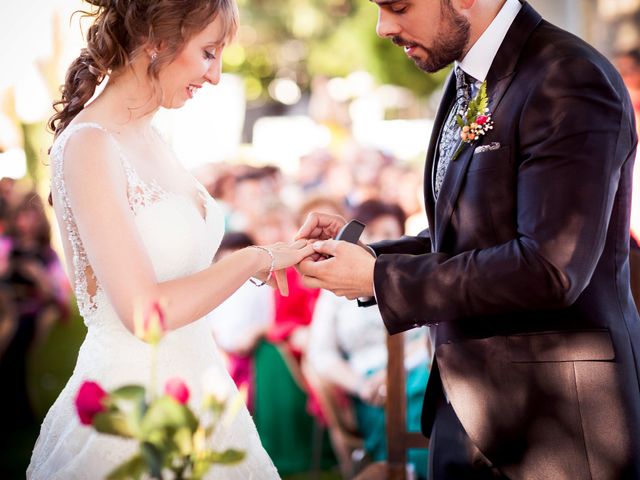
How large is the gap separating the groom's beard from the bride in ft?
1.75

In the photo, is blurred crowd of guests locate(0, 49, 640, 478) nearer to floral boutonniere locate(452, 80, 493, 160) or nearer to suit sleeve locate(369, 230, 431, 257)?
suit sleeve locate(369, 230, 431, 257)

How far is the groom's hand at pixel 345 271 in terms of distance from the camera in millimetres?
2164

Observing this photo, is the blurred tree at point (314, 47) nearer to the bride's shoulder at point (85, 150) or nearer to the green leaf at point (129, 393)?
the bride's shoulder at point (85, 150)

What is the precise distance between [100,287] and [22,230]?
3805 millimetres

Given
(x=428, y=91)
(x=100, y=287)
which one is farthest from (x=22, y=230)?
(x=428, y=91)

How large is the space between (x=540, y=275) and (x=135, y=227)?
2.94ft

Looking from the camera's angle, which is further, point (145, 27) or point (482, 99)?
point (145, 27)

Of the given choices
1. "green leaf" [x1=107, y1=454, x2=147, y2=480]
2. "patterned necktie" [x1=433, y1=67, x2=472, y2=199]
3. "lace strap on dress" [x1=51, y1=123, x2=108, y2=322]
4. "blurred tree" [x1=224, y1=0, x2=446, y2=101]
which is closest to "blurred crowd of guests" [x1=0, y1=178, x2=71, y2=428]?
"lace strap on dress" [x1=51, y1=123, x2=108, y2=322]

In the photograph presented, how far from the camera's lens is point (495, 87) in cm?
212

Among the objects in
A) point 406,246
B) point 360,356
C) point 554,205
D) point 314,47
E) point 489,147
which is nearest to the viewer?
point 554,205

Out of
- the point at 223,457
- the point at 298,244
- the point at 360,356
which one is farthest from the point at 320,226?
the point at 360,356

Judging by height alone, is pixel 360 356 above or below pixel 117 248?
below

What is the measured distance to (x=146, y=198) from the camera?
220 centimetres

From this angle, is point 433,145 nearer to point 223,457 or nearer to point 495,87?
point 495,87
